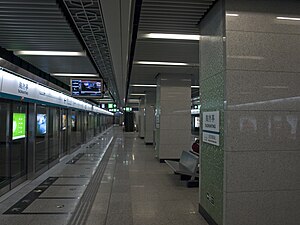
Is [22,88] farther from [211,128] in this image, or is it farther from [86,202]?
[211,128]

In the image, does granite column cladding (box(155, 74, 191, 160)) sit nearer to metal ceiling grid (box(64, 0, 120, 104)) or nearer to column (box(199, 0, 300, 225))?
metal ceiling grid (box(64, 0, 120, 104))

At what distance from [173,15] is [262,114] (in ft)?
6.41

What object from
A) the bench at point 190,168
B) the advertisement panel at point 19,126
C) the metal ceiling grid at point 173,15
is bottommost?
the bench at point 190,168

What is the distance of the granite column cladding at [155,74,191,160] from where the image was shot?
Answer: 30.8 ft

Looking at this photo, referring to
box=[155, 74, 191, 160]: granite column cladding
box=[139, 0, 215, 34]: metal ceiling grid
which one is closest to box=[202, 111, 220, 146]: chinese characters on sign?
box=[139, 0, 215, 34]: metal ceiling grid

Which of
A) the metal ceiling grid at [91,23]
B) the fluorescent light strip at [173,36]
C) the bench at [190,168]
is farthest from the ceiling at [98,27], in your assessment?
the bench at [190,168]

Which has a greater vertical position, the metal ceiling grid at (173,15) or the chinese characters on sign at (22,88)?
the metal ceiling grid at (173,15)

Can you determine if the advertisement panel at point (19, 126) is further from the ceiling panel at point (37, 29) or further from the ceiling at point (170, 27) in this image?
the ceiling at point (170, 27)

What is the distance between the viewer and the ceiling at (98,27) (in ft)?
11.8

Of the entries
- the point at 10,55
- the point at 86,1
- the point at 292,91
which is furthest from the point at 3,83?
the point at 292,91

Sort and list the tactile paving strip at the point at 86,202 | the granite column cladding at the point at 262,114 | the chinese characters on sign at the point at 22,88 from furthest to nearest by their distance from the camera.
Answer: the chinese characters on sign at the point at 22,88 < the tactile paving strip at the point at 86,202 < the granite column cladding at the point at 262,114

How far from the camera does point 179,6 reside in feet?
12.2

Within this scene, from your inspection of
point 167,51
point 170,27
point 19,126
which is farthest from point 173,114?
point 170,27

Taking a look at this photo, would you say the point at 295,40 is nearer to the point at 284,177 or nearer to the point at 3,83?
the point at 284,177
